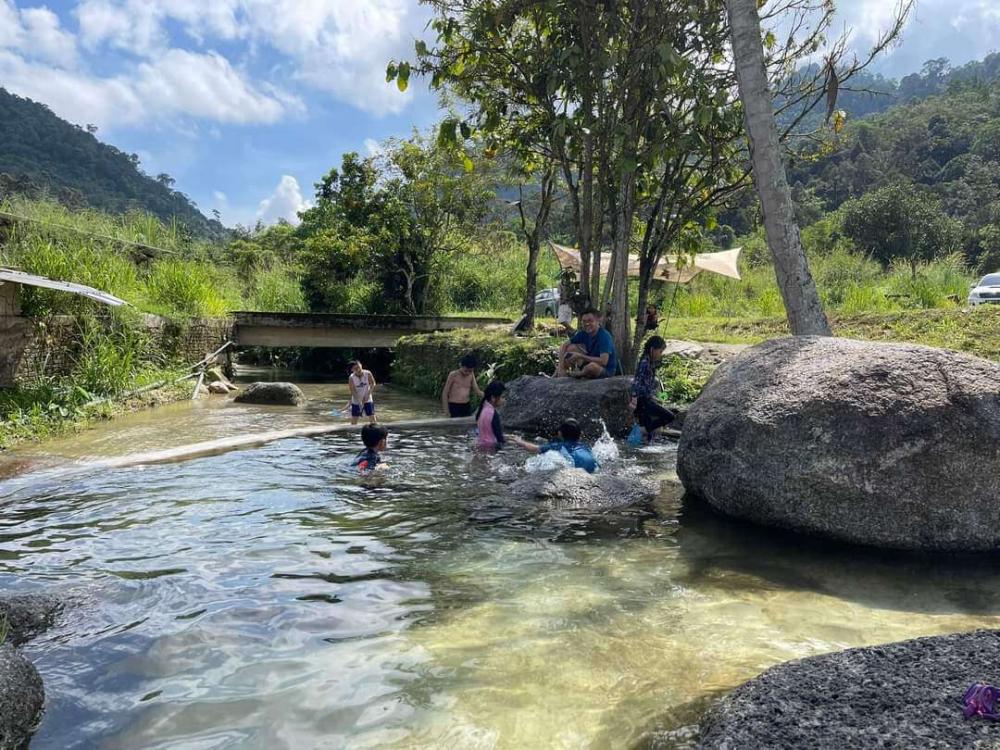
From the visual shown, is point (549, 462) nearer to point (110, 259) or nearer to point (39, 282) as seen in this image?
point (39, 282)

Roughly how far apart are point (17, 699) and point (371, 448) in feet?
16.0

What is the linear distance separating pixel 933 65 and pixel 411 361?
141299 millimetres

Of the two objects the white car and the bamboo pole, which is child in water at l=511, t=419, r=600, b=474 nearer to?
the bamboo pole

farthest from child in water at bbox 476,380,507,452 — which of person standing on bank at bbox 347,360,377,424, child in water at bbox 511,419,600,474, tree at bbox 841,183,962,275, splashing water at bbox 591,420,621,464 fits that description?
tree at bbox 841,183,962,275

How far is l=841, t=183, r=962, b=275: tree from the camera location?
100ft

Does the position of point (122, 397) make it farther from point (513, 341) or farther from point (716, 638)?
point (716, 638)

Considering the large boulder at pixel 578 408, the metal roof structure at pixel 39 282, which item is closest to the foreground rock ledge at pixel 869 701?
the large boulder at pixel 578 408

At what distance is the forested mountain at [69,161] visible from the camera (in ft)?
180

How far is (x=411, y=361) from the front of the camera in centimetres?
1927

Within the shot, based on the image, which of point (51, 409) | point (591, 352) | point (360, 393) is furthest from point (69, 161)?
point (591, 352)

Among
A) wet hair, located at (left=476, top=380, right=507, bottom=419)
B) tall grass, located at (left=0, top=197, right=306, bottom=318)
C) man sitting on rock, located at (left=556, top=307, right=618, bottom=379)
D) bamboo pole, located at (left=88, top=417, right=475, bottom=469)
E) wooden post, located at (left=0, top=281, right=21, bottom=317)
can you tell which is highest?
tall grass, located at (left=0, top=197, right=306, bottom=318)

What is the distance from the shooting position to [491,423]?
29.3 feet

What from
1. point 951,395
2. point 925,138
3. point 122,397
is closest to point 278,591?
point 951,395

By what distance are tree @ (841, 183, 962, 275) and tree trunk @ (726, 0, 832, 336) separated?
84.1ft
